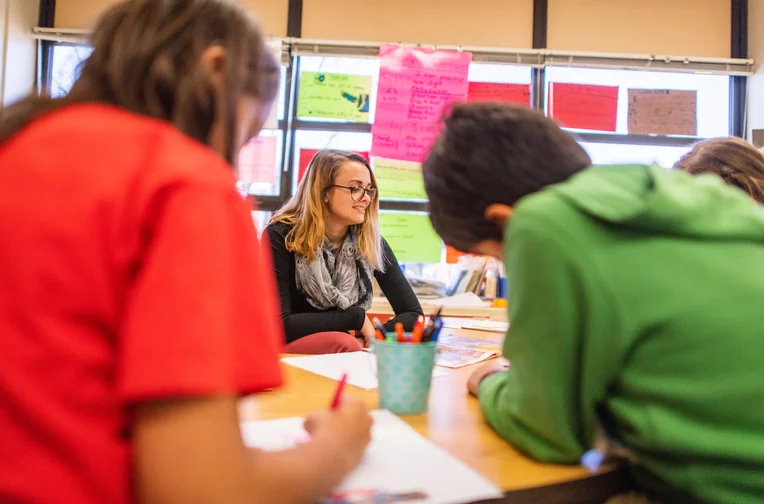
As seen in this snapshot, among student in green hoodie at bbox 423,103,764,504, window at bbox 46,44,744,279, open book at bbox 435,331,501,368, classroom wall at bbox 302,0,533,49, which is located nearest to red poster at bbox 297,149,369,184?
window at bbox 46,44,744,279

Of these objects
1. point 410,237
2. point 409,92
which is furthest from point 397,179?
point 409,92

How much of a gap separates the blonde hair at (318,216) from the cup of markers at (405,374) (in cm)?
114

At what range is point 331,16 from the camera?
3051 mm

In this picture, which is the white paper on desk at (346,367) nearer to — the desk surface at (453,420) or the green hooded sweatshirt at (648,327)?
the desk surface at (453,420)

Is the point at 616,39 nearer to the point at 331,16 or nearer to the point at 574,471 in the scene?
the point at 331,16

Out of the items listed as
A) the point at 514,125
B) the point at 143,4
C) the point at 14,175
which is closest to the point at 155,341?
the point at 14,175

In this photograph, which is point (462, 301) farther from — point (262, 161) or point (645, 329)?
point (645, 329)

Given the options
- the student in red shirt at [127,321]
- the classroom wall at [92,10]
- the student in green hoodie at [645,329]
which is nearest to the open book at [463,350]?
the student in green hoodie at [645,329]

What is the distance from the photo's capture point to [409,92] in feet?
9.82

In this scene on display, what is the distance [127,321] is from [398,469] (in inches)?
13.2

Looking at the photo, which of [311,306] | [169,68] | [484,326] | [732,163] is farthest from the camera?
[311,306]

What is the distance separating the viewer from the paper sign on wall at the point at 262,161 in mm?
2971

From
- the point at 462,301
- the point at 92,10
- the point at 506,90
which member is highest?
the point at 92,10

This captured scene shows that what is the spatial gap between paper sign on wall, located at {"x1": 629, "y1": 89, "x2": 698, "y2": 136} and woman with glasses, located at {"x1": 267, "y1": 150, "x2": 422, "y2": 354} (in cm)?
182
